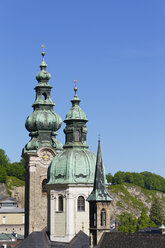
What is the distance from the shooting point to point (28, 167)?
10119cm

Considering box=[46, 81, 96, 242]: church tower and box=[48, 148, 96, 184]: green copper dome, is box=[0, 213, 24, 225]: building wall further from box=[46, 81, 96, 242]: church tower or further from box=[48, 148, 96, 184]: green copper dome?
box=[48, 148, 96, 184]: green copper dome

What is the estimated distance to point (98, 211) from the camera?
69875 mm

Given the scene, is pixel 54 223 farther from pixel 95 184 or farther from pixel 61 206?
Answer: pixel 95 184

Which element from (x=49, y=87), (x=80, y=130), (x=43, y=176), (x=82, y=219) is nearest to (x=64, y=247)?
(x=82, y=219)

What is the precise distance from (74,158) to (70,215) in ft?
23.2

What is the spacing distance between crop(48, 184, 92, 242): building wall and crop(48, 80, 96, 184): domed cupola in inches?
43.1

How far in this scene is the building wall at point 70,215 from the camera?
7769 centimetres

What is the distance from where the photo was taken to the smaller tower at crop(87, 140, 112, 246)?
6925 centimetres

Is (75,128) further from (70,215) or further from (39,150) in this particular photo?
(39,150)

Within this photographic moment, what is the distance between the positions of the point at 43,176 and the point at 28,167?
9.45 feet

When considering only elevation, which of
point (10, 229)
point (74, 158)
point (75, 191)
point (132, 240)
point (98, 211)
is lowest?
point (10, 229)

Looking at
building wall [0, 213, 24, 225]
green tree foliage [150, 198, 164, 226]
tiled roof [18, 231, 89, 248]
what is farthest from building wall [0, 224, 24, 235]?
tiled roof [18, 231, 89, 248]

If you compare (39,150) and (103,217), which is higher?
(39,150)

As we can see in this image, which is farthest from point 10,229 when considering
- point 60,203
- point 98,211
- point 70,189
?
point 98,211
